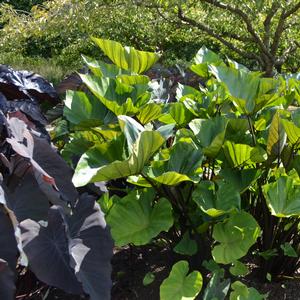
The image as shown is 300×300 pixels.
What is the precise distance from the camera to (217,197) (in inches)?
78.6

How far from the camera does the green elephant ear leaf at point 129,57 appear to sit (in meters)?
2.64

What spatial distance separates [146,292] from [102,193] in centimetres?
59

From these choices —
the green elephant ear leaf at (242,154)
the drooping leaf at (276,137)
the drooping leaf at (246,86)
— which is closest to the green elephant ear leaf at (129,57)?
the drooping leaf at (246,86)

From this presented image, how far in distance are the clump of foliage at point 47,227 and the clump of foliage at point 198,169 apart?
0.42 feet

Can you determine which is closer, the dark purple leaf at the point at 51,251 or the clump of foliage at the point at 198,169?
the dark purple leaf at the point at 51,251

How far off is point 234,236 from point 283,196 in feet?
0.81

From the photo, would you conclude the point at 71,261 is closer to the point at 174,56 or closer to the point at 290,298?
the point at 290,298

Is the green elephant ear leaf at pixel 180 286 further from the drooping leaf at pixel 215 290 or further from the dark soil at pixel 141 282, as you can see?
the dark soil at pixel 141 282

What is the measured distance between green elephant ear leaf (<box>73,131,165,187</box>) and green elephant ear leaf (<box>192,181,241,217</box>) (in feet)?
0.98

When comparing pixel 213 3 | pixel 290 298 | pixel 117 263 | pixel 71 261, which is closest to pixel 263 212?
pixel 290 298

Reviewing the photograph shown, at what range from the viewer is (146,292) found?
243cm

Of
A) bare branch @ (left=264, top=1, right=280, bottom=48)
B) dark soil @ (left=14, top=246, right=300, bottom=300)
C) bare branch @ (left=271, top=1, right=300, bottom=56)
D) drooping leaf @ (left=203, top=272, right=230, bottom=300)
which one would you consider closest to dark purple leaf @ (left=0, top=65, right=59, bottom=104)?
dark soil @ (left=14, top=246, right=300, bottom=300)

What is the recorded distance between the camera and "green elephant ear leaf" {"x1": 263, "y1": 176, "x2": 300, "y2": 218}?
1.91m

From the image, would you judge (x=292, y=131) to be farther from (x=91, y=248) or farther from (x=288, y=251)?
(x=91, y=248)
